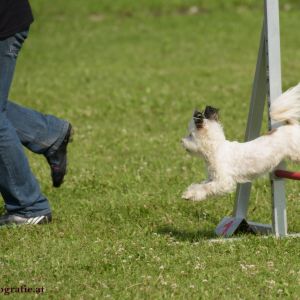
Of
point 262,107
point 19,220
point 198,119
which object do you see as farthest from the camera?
point 19,220

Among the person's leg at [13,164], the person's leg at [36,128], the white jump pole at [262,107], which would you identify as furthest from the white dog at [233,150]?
the person's leg at [36,128]

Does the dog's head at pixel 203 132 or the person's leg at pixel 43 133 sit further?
the person's leg at pixel 43 133

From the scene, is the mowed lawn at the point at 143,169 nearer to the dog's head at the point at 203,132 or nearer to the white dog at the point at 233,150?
the white dog at the point at 233,150

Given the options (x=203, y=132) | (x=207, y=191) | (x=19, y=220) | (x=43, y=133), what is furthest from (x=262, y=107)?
(x=19, y=220)

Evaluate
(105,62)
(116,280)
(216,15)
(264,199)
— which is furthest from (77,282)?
(216,15)

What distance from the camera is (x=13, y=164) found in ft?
20.4

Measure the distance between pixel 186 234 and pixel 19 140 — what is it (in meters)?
1.37

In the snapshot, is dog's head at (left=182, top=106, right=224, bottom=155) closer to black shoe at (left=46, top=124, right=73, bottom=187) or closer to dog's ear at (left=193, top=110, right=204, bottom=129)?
dog's ear at (left=193, top=110, right=204, bottom=129)

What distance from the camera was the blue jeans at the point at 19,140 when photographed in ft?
19.9

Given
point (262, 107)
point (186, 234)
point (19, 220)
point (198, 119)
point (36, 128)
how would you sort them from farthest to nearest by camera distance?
point (36, 128)
point (19, 220)
point (186, 234)
point (262, 107)
point (198, 119)

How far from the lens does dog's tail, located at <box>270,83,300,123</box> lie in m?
5.38

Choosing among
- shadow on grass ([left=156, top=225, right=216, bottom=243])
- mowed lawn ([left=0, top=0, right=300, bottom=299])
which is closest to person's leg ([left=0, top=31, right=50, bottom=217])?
mowed lawn ([left=0, top=0, right=300, bottom=299])

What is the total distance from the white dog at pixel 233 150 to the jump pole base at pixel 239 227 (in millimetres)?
657

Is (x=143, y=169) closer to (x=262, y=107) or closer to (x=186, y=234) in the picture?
(x=186, y=234)
